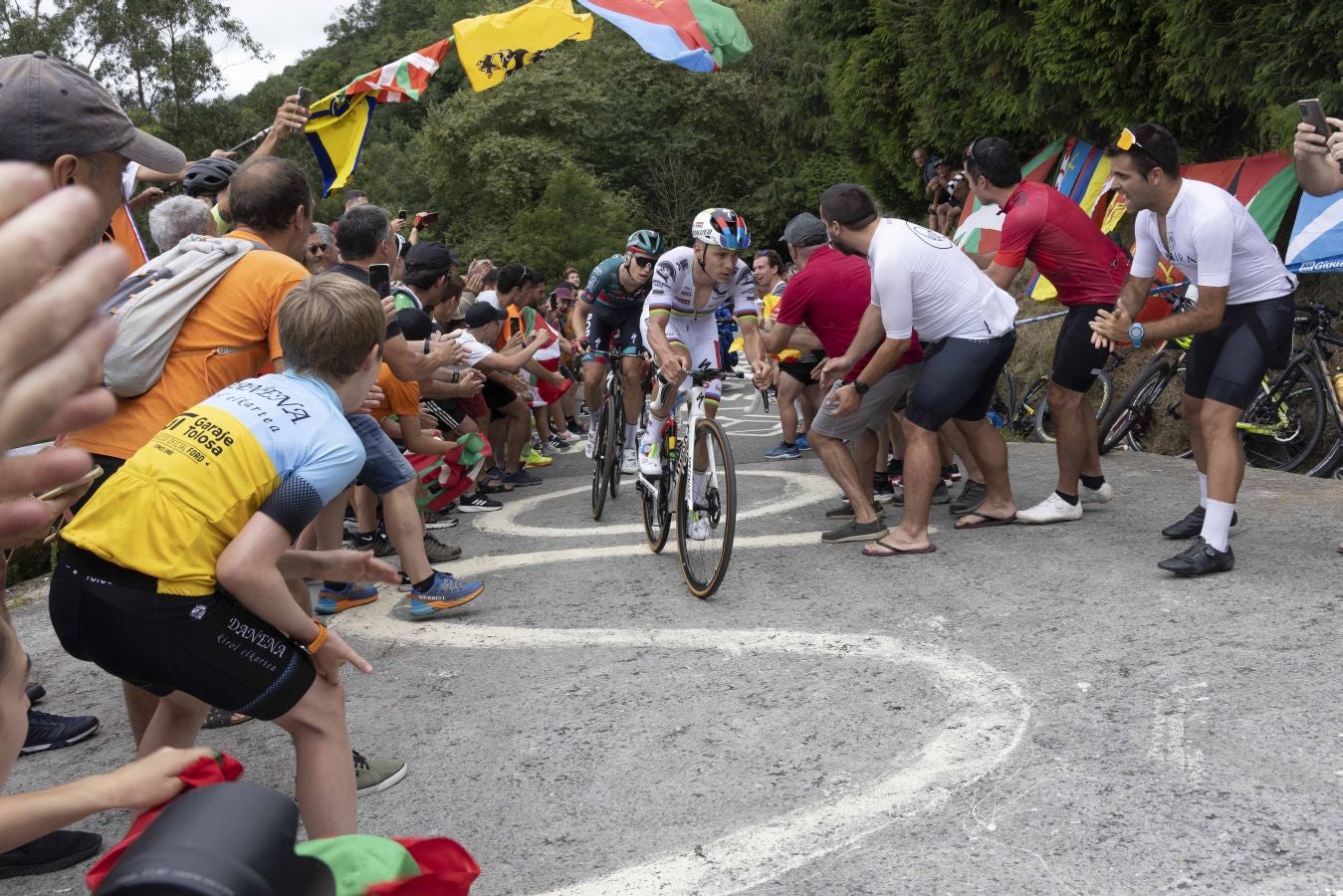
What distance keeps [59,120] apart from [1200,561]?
497 cm

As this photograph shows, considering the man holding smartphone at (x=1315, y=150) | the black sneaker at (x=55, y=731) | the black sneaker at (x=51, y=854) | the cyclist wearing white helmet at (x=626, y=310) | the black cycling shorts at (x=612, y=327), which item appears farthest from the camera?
the black cycling shorts at (x=612, y=327)

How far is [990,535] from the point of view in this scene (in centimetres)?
671

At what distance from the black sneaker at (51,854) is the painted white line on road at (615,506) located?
4363 millimetres

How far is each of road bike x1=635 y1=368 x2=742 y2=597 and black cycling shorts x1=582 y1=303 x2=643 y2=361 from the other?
113 inches

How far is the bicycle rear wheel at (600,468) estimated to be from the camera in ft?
27.3

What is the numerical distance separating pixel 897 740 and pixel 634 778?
90 centimetres

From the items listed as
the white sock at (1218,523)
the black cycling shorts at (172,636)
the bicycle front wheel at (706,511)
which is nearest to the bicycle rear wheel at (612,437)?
the bicycle front wheel at (706,511)

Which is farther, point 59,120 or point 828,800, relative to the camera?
point 828,800

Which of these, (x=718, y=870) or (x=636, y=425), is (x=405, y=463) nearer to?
(x=718, y=870)

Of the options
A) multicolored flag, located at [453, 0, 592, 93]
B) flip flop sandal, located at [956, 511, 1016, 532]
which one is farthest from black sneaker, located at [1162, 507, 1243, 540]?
multicolored flag, located at [453, 0, 592, 93]

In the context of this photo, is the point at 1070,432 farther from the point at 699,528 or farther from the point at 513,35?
the point at 513,35

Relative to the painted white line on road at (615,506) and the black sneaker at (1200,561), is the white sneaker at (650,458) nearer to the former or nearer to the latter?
the painted white line on road at (615,506)

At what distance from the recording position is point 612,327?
9781 millimetres

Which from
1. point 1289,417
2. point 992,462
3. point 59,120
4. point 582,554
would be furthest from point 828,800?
point 1289,417
